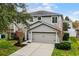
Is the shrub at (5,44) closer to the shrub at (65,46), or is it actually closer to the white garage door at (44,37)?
the white garage door at (44,37)

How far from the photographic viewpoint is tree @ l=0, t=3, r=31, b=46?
9789 millimetres

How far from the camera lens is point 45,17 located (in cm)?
992

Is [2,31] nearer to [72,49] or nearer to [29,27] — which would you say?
[29,27]

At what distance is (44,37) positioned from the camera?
32.8 feet

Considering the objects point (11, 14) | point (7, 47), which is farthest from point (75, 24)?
point (7, 47)

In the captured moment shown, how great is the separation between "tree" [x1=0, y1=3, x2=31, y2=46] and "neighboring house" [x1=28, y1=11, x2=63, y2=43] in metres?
0.14

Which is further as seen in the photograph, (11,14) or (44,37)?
(44,37)

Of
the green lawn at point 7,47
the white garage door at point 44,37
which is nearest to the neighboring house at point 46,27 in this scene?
the white garage door at point 44,37

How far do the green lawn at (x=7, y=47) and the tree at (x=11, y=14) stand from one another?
0.70 ft

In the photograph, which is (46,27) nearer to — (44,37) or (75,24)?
(44,37)

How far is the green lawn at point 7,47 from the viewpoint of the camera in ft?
32.4

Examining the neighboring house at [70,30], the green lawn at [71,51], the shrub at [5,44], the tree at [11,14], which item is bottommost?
the green lawn at [71,51]

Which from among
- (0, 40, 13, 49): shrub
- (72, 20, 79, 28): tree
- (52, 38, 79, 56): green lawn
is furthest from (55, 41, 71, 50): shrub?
(0, 40, 13, 49): shrub

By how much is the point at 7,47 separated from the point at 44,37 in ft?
2.04
